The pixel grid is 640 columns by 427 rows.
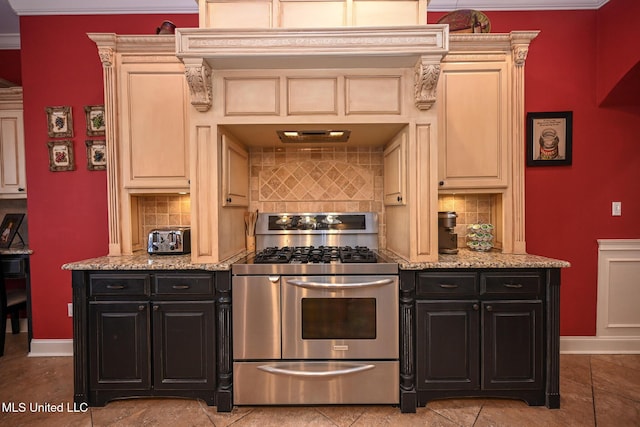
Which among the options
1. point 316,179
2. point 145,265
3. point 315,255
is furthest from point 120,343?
point 316,179

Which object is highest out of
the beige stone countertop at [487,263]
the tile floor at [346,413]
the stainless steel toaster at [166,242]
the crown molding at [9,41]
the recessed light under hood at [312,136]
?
the crown molding at [9,41]

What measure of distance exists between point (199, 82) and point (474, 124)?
1.98 meters

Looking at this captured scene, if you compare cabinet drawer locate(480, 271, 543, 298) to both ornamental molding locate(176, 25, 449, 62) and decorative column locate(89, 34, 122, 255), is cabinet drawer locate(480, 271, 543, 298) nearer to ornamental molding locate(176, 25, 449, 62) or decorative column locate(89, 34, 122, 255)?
ornamental molding locate(176, 25, 449, 62)

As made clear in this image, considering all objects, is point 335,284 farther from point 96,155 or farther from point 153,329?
point 96,155

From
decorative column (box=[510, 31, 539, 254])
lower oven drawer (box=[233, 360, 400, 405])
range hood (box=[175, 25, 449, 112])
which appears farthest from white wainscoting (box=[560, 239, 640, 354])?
range hood (box=[175, 25, 449, 112])

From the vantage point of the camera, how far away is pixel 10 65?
10.6 ft

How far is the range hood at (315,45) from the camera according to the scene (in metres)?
1.88

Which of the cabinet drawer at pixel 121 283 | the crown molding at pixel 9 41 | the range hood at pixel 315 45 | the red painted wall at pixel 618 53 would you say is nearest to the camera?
the range hood at pixel 315 45

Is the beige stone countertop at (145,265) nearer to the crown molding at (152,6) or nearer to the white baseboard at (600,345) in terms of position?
the crown molding at (152,6)

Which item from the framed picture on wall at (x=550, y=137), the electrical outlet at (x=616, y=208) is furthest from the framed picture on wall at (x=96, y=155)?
the electrical outlet at (x=616, y=208)

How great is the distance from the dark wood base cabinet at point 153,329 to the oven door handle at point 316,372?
11.1 inches

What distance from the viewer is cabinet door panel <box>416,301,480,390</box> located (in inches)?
77.9

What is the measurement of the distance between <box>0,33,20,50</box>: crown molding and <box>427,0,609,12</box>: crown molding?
419 cm

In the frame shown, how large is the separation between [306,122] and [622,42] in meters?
2.76
